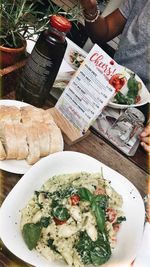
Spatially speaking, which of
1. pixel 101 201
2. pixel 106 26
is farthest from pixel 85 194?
pixel 106 26

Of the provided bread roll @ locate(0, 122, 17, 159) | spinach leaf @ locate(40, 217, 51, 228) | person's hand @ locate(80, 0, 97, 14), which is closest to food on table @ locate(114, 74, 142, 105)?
person's hand @ locate(80, 0, 97, 14)

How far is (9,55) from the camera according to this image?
4.90 feet

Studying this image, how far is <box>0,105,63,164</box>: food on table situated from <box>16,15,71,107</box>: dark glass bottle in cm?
12

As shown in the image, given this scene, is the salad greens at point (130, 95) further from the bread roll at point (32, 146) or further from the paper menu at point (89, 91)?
the bread roll at point (32, 146)

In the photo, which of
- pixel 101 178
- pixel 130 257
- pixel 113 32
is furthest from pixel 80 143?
pixel 113 32

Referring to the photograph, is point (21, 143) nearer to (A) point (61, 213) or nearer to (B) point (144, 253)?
(A) point (61, 213)

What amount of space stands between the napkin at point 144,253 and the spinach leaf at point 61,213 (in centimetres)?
24

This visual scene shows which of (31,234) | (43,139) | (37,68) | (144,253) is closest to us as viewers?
(31,234)

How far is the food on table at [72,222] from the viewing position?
111cm

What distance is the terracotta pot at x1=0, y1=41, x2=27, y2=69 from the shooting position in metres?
1.46

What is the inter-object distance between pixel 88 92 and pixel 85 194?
39 centimetres

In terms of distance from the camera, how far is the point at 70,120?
4.99 feet

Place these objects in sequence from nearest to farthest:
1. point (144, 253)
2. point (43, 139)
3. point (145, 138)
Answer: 1. point (144, 253)
2. point (43, 139)
3. point (145, 138)

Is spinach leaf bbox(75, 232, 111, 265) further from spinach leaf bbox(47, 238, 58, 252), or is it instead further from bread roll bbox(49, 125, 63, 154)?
bread roll bbox(49, 125, 63, 154)
